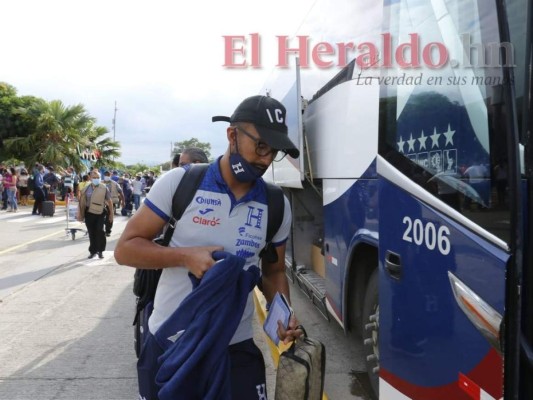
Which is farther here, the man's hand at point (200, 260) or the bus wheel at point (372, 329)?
the bus wheel at point (372, 329)

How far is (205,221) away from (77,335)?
3717 millimetres

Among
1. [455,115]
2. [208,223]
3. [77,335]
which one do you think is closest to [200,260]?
[208,223]

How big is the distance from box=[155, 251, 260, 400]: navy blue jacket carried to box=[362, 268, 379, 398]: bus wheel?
1658 mm

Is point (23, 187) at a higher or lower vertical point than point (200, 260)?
higher

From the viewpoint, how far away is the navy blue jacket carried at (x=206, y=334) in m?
1.75

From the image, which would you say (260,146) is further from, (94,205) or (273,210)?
(94,205)

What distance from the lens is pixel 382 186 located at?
2689mm

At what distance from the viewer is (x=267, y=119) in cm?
190

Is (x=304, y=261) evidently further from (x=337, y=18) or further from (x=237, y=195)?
(x=237, y=195)

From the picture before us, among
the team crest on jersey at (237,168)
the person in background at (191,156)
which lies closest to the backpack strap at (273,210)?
the team crest on jersey at (237,168)

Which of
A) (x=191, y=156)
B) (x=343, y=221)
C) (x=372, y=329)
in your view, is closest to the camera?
(x=372, y=329)

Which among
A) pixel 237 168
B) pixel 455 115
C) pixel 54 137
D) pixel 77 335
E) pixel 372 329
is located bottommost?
pixel 77 335

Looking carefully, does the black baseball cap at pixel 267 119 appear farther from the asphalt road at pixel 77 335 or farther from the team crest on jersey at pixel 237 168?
the asphalt road at pixel 77 335

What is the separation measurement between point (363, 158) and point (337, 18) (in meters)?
1.45
